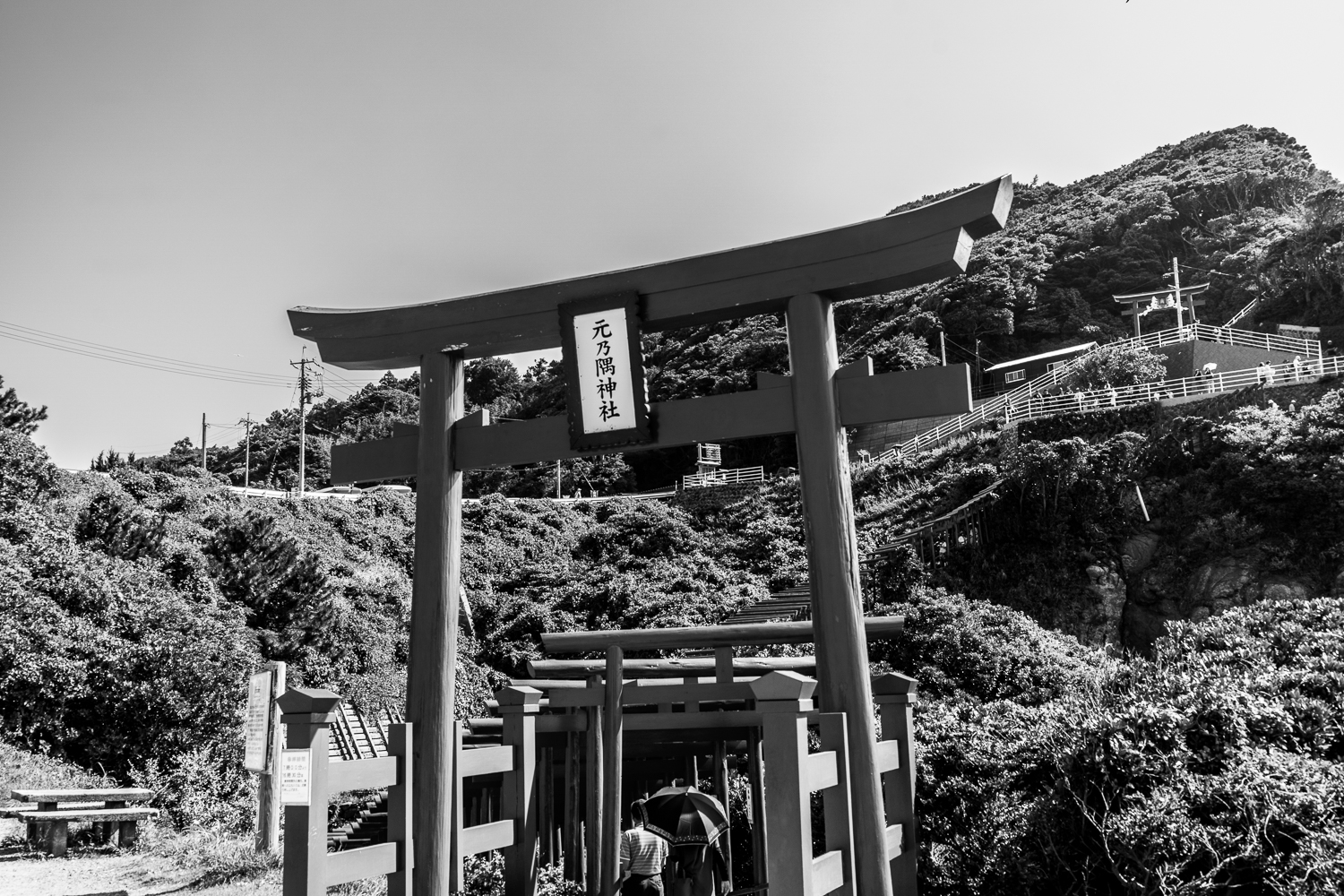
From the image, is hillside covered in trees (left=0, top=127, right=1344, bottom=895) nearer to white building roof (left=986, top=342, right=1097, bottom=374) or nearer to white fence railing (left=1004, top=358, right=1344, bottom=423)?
white fence railing (left=1004, top=358, right=1344, bottom=423)

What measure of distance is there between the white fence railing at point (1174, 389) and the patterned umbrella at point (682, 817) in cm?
2153

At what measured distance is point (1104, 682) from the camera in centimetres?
679

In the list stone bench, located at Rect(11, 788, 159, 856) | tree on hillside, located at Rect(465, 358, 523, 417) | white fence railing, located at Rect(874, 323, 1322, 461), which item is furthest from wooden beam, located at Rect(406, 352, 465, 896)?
tree on hillside, located at Rect(465, 358, 523, 417)

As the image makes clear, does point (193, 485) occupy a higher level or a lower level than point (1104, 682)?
higher

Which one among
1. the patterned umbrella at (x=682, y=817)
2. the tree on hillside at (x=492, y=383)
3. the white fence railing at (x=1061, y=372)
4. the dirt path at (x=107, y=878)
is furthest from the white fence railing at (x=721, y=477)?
the patterned umbrella at (x=682, y=817)

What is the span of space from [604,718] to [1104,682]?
347 cm

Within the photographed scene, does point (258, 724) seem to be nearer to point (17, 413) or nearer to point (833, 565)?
point (833, 565)

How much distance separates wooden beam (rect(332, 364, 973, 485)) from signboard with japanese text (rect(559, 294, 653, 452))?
0.29 ft

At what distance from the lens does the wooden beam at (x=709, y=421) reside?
4.56 m

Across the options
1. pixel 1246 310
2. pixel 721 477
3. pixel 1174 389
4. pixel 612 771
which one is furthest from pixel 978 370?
pixel 612 771

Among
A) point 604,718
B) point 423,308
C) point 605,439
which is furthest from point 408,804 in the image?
point 423,308

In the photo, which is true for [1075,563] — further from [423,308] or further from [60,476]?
[60,476]

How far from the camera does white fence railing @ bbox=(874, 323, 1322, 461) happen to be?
28469mm

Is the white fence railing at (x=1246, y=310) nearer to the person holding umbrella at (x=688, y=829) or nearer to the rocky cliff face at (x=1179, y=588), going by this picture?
the rocky cliff face at (x=1179, y=588)
